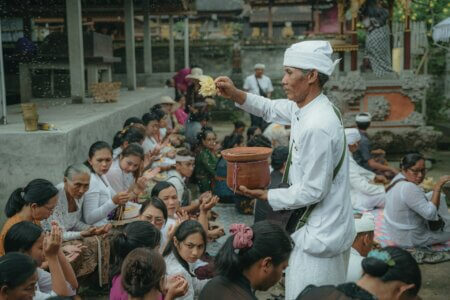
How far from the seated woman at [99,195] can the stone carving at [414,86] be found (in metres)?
8.18

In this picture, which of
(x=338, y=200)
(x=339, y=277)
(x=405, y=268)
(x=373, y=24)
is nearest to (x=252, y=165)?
(x=338, y=200)

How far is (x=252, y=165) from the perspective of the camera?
3379mm

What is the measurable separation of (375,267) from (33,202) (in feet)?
8.89

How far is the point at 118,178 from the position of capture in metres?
6.13

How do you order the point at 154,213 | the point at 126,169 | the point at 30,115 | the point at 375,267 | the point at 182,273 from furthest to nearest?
the point at 126,169
the point at 30,115
the point at 154,213
the point at 182,273
the point at 375,267

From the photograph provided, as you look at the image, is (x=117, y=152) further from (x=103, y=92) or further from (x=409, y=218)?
(x=409, y=218)

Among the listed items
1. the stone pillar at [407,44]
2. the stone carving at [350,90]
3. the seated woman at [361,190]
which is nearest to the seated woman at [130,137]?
the seated woman at [361,190]

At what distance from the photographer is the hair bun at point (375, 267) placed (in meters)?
2.58

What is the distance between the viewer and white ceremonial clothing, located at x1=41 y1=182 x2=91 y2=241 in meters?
4.76

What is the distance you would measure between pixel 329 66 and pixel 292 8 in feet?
93.1

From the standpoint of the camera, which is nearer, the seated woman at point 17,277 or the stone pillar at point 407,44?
the seated woman at point 17,277

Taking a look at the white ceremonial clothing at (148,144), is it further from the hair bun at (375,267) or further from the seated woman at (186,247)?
the hair bun at (375,267)

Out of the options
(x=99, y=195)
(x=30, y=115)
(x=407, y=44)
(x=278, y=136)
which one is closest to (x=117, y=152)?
(x=30, y=115)

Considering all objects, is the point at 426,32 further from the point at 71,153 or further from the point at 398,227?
the point at 71,153
